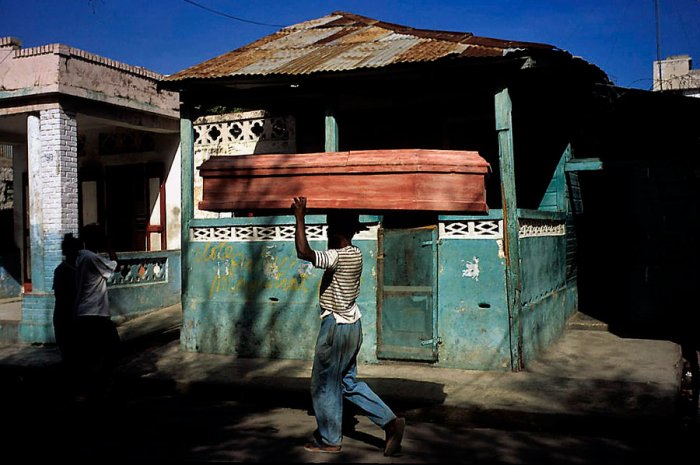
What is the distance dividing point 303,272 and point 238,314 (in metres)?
1.06

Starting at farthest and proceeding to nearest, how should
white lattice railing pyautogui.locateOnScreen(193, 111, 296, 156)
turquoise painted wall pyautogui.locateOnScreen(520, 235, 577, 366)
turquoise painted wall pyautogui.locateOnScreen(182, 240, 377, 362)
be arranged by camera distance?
white lattice railing pyautogui.locateOnScreen(193, 111, 296, 156), turquoise painted wall pyautogui.locateOnScreen(182, 240, 377, 362), turquoise painted wall pyautogui.locateOnScreen(520, 235, 577, 366)

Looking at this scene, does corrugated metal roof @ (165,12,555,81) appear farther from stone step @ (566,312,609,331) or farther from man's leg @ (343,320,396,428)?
stone step @ (566,312,609,331)

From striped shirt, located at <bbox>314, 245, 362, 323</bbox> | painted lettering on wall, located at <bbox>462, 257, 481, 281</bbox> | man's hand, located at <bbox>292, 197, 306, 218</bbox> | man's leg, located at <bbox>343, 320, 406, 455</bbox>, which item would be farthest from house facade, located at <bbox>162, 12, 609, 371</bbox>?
man's leg, located at <bbox>343, 320, 406, 455</bbox>

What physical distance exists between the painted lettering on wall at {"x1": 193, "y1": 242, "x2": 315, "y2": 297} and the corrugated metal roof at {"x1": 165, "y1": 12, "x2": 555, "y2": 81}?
7.06 ft

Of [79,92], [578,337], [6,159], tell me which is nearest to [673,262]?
[578,337]

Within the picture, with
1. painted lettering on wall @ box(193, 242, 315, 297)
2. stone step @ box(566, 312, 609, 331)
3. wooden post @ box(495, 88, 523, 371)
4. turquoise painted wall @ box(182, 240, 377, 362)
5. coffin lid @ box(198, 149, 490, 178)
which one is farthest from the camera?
stone step @ box(566, 312, 609, 331)

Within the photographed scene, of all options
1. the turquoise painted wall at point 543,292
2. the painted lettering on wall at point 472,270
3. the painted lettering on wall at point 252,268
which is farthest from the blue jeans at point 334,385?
the painted lettering on wall at point 252,268

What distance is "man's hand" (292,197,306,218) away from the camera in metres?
4.98

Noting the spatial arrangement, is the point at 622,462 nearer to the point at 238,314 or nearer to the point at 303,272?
the point at 303,272

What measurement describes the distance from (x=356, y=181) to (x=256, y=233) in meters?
3.42

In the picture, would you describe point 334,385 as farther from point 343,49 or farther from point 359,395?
point 343,49

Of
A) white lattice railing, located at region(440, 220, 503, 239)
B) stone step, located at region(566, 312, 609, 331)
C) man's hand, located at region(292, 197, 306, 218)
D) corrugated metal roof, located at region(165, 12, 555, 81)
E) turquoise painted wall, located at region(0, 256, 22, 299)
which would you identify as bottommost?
stone step, located at region(566, 312, 609, 331)

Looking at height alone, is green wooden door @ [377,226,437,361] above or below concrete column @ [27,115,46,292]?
below

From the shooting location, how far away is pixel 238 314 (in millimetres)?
8523
